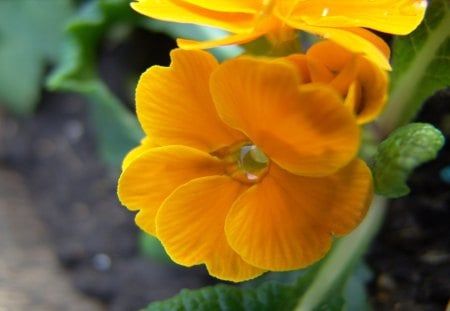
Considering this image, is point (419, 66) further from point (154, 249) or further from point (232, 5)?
point (154, 249)

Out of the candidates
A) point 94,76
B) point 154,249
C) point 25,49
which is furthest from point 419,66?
point 25,49

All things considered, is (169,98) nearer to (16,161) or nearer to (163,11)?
(163,11)

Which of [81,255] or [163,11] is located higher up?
Answer: [163,11]

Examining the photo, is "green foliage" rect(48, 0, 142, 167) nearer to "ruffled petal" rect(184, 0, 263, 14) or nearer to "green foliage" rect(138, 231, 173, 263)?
"green foliage" rect(138, 231, 173, 263)

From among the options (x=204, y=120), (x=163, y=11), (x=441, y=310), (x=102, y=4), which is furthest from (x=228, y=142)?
(x=102, y=4)

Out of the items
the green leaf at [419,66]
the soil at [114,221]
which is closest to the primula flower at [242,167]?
the green leaf at [419,66]

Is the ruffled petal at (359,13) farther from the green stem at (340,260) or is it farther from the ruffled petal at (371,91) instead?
the green stem at (340,260)
